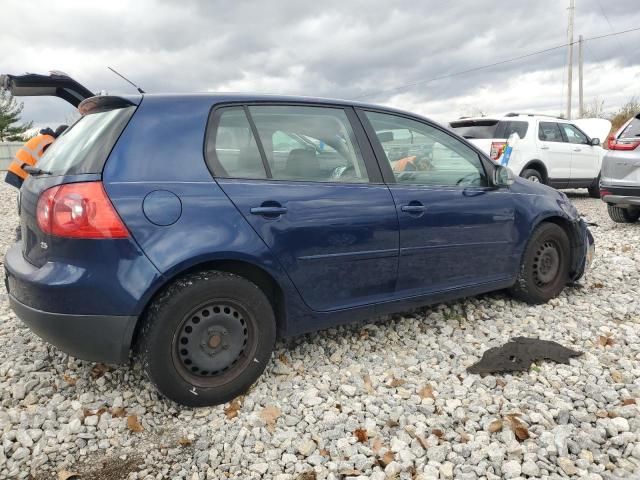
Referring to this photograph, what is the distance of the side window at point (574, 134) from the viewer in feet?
35.0

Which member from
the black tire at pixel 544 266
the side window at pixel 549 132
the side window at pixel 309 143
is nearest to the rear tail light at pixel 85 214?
the side window at pixel 309 143

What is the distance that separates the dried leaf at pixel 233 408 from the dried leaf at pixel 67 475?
28.4 inches

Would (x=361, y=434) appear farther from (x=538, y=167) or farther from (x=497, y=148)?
(x=538, y=167)

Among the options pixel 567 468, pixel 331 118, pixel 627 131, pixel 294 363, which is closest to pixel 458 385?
pixel 567 468

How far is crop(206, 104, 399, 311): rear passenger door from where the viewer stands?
264 centimetres

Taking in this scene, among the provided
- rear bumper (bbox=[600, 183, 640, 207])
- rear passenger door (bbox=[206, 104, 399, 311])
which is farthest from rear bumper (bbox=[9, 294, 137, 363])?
rear bumper (bbox=[600, 183, 640, 207])

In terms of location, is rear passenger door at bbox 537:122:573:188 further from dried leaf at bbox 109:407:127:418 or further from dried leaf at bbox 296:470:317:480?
dried leaf at bbox 109:407:127:418

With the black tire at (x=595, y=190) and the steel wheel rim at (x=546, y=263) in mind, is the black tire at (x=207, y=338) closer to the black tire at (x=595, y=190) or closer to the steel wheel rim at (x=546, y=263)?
the steel wheel rim at (x=546, y=263)

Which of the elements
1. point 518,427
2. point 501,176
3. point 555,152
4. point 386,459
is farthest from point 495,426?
point 555,152

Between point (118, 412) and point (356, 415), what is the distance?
125 cm

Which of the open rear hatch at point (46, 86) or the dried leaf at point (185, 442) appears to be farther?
the open rear hatch at point (46, 86)

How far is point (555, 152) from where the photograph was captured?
1024 cm

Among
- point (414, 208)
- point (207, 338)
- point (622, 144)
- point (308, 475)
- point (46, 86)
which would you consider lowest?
point (308, 475)

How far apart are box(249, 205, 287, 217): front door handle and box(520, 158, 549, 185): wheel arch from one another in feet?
27.5
